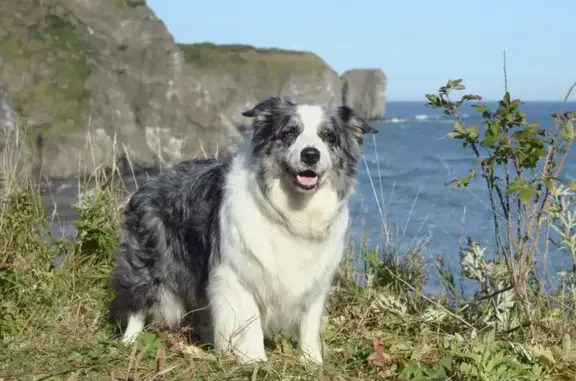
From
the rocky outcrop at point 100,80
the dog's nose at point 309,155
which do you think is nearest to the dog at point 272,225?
the dog's nose at point 309,155

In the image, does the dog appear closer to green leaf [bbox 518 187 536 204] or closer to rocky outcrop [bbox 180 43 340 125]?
green leaf [bbox 518 187 536 204]

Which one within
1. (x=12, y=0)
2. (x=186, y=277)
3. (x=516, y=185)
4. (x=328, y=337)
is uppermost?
(x=12, y=0)

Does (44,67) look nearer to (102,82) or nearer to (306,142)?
(102,82)

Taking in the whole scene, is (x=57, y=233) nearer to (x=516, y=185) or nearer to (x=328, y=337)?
(x=328, y=337)

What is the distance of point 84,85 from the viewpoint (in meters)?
42.6

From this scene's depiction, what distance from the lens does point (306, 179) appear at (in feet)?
14.3

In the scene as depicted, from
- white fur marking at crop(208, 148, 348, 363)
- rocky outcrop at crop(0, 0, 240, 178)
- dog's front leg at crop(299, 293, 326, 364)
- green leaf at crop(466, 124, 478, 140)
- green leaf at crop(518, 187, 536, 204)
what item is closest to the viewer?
green leaf at crop(518, 187, 536, 204)

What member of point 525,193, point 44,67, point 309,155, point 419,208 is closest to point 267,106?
point 309,155

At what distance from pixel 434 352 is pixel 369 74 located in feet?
380

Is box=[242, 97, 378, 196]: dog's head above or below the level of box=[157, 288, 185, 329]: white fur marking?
above

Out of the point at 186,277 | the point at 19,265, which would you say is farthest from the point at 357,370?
the point at 19,265

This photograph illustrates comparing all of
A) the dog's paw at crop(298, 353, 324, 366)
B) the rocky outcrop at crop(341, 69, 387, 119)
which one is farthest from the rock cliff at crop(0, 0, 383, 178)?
the rocky outcrop at crop(341, 69, 387, 119)

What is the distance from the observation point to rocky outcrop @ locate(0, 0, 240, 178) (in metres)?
39.1

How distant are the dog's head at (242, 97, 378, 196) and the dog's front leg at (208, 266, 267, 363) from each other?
2.18ft
